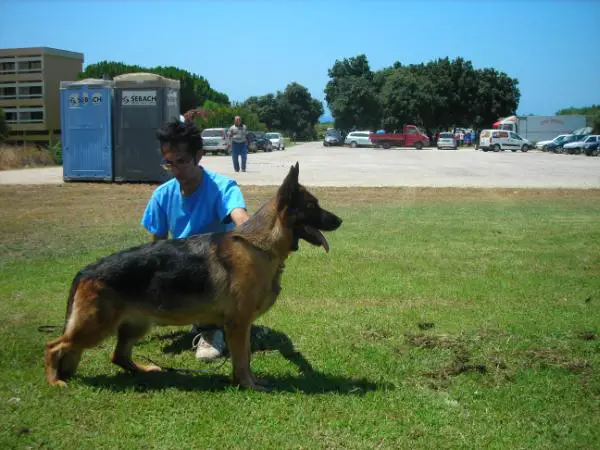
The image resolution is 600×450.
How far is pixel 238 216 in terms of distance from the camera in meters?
5.09

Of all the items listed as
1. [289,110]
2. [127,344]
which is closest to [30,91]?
[127,344]

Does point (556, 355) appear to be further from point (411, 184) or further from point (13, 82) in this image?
point (13, 82)

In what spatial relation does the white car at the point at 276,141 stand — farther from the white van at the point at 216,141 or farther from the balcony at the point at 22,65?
the balcony at the point at 22,65

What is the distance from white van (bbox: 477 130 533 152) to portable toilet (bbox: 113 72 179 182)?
155 feet

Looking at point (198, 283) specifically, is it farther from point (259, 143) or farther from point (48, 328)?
point (259, 143)

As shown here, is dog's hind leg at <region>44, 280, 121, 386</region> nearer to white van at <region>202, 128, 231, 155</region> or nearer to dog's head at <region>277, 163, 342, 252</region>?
dog's head at <region>277, 163, 342, 252</region>

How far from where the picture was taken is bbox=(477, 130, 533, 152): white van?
200 ft

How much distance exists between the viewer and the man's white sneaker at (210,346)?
524cm

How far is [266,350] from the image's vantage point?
5.41 metres

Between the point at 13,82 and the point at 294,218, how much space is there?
3701 centimetres

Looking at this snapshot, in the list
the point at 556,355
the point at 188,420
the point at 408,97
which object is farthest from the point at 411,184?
the point at 408,97

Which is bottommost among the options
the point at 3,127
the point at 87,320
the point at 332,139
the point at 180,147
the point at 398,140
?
the point at 87,320

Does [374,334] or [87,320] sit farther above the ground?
[87,320]

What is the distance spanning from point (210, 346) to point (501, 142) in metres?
60.2
